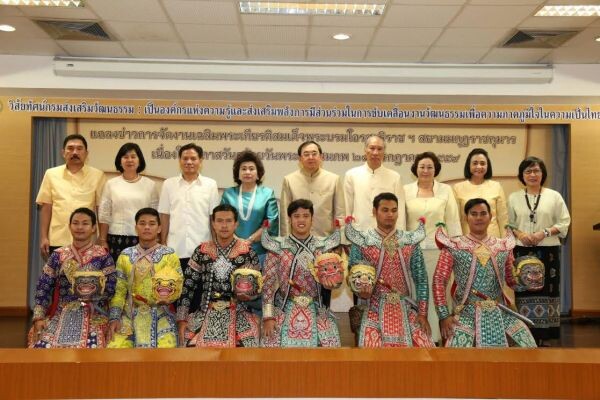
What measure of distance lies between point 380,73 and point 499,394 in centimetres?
560

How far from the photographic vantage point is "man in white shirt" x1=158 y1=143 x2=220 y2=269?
4559mm

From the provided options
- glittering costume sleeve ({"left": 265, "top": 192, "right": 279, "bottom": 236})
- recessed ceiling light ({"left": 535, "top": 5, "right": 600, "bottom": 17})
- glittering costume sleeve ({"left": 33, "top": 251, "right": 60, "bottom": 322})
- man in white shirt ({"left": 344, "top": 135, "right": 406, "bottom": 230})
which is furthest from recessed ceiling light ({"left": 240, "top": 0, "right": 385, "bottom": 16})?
glittering costume sleeve ({"left": 33, "top": 251, "right": 60, "bottom": 322})

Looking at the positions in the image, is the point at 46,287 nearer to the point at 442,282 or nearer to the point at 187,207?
the point at 187,207

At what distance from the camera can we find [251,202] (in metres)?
4.55

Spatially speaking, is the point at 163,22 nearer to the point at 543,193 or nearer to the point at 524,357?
the point at 543,193

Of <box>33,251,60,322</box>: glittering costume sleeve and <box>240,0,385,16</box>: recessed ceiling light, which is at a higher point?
<box>240,0,385,16</box>: recessed ceiling light

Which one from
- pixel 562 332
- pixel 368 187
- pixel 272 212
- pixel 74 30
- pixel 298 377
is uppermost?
pixel 74 30

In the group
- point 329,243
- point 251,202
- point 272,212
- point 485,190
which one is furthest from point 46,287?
point 485,190

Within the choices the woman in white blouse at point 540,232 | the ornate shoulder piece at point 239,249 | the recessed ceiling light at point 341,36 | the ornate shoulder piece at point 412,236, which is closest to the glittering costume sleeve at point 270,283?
the ornate shoulder piece at point 239,249

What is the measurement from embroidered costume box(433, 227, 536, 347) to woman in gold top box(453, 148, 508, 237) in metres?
1.13

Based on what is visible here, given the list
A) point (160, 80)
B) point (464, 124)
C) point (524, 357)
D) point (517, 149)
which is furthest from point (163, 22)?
point (524, 357)

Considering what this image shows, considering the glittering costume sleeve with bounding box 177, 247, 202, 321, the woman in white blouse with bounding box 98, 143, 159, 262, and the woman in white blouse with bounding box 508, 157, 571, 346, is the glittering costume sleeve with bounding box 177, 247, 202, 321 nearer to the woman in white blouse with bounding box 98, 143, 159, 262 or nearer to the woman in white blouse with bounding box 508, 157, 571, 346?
the woman in white blouse with bounding box 98, 143, 159, 262

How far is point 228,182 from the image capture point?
7082mm

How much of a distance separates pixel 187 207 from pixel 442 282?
6.31ft
